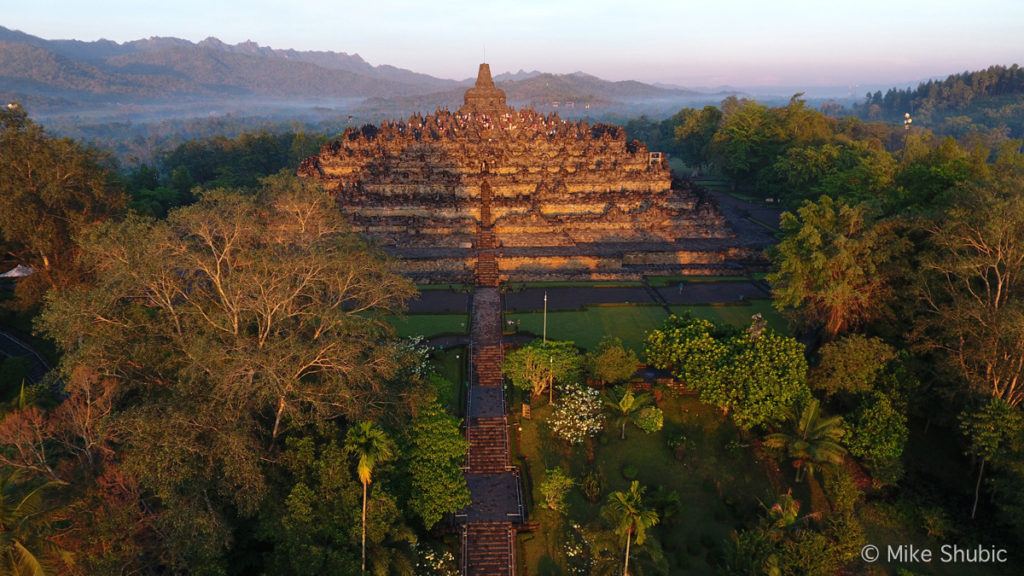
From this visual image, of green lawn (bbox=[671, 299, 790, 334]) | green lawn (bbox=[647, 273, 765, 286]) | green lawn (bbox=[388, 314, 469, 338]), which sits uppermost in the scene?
green lawn (bbox=[647, 273, 765, 286])

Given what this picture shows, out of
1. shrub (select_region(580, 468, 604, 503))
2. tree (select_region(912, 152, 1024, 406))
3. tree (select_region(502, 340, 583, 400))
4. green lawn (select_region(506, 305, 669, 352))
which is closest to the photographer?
tree (select_region(912, 152, 1024, 406))

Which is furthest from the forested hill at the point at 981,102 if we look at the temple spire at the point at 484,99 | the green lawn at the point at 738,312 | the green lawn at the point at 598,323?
the green lawn at the point at 598,323

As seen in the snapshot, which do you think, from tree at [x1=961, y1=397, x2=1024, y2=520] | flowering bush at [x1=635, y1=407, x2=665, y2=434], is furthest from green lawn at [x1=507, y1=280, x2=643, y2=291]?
tree at [x1=961, y1=397, x2=1024, y2=520]

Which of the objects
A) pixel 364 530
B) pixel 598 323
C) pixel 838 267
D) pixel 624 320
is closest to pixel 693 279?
pixel 624 320

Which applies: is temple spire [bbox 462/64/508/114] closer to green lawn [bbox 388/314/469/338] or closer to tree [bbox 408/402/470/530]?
green lawn [bbox 388/314/469/338]

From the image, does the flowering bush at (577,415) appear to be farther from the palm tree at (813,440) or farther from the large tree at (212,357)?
the large tree at (212,357)
